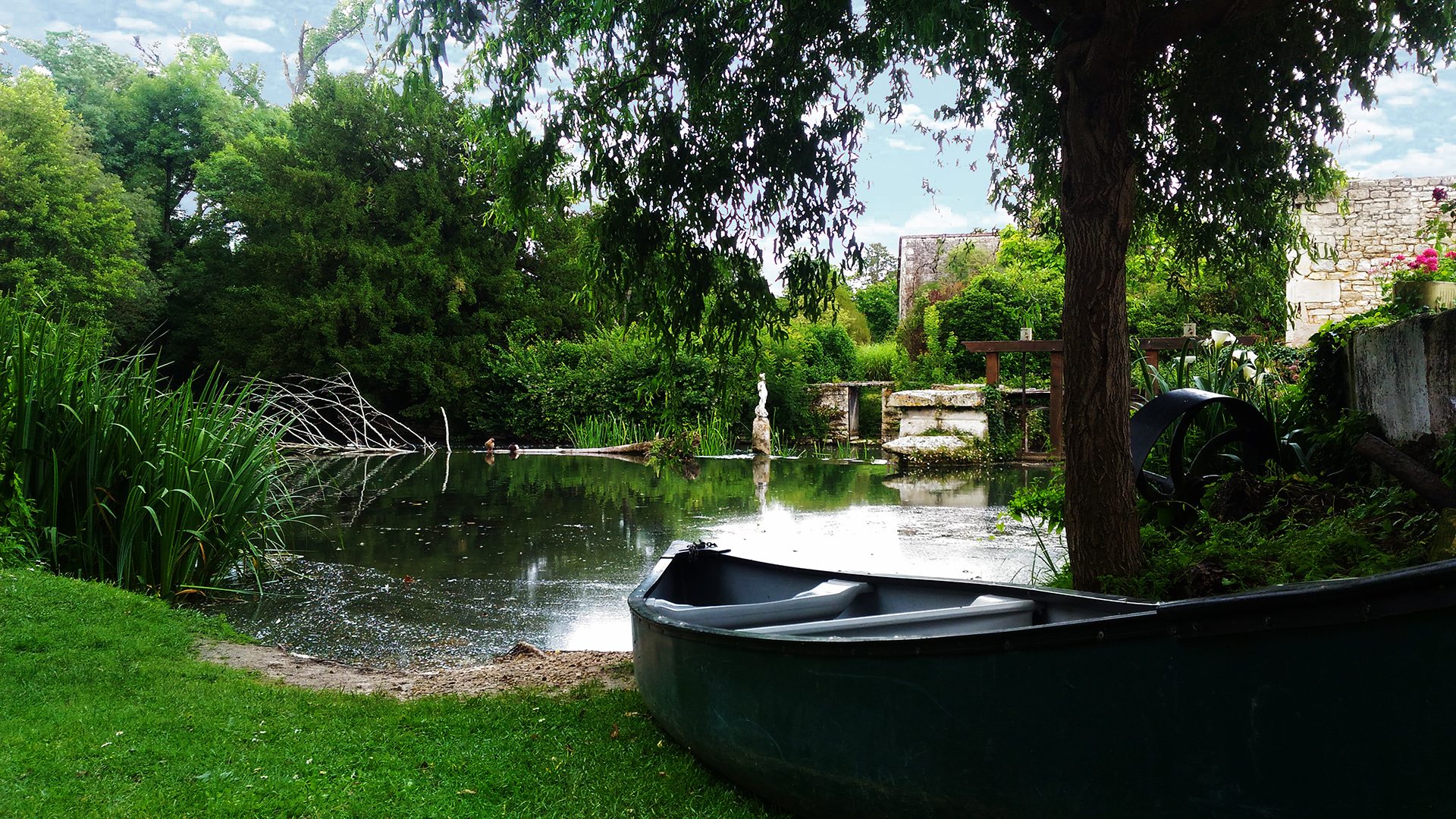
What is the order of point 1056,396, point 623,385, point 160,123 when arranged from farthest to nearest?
1. point 160,123
2. point 623,385
3. point 1056,396

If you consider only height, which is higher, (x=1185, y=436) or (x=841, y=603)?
(x=1185, y=436)

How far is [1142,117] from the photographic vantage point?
16.2 ft

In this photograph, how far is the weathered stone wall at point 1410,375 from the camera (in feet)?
13.4

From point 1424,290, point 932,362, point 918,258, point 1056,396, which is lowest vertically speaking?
point 1056,396

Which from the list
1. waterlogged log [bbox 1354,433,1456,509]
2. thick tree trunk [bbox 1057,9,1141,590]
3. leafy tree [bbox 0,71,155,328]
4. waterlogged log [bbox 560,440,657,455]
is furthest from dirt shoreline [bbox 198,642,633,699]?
leafy tree [bbox 0,71,155,328]

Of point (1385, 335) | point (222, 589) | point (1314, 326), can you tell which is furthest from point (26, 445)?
point (1314, 326)

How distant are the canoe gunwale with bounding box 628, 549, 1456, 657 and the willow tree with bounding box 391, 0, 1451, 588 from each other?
173cm

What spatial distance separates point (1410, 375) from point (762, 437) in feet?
49.7

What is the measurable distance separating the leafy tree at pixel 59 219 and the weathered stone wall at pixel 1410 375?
24.7 m

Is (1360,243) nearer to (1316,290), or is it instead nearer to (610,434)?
(1316,290)

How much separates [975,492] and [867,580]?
8.60 meters

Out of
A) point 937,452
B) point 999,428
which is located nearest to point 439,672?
point 937,452

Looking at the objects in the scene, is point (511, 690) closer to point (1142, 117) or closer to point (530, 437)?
point (1142, 117)

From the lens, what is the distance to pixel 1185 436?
516 centimetres
